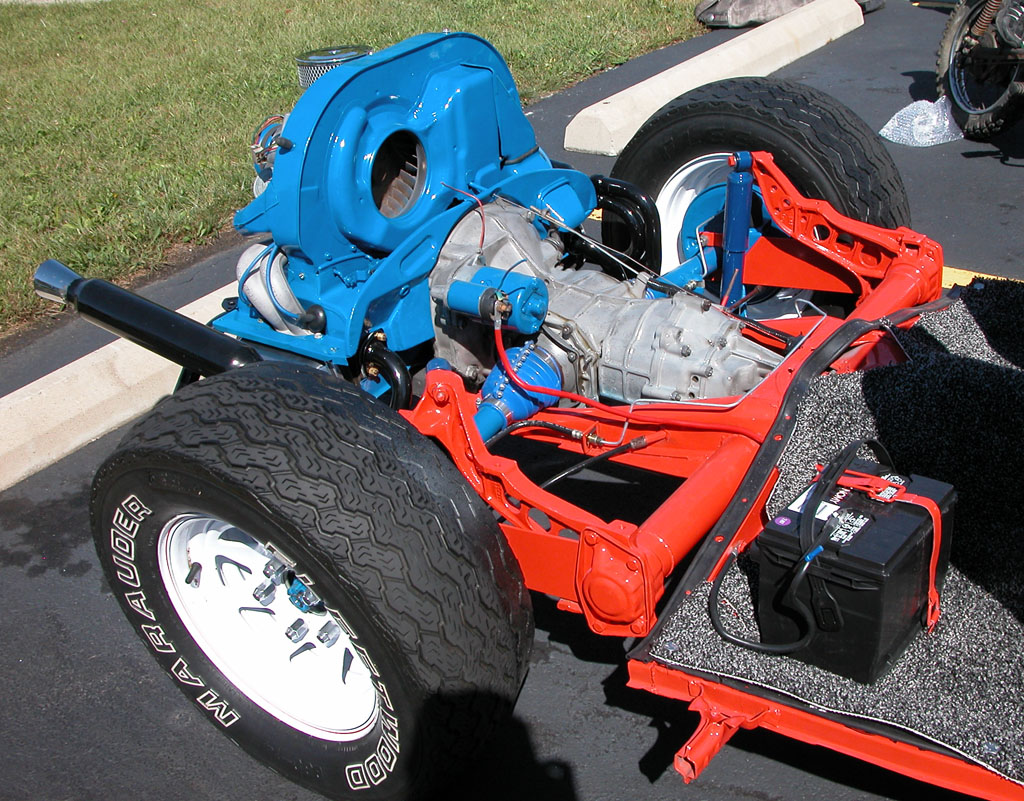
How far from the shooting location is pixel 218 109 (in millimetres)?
9297

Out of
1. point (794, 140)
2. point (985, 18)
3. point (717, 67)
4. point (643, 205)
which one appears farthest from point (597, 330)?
point (717, 67)

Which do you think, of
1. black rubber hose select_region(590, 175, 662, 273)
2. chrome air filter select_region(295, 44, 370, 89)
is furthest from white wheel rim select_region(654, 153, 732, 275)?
chrome air filter select_region(295, 44, 370, 89)

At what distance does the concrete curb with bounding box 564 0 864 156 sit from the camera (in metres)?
7.53

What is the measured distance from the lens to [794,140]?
389 centimetres

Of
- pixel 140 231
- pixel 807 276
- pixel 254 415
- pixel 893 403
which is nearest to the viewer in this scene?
pixel 254 415

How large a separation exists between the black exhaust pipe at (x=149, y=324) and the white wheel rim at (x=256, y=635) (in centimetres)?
59

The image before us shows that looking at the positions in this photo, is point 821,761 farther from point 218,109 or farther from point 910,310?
point 218,109

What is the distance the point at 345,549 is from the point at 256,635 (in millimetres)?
938

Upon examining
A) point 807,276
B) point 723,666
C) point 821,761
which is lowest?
point 821,761

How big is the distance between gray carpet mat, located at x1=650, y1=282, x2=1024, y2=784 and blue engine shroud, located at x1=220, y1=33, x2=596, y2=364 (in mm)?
1490

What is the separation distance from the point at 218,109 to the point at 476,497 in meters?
7.90

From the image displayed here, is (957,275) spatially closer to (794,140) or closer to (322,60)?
(794,140)

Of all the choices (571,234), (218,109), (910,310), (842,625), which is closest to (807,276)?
(910,310)

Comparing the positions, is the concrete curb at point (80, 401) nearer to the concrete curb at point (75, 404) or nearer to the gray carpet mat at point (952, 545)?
the concrete curb at point (75, 404)
